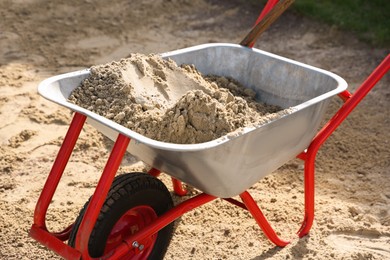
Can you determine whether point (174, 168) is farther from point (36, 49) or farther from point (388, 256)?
point (36, 49)

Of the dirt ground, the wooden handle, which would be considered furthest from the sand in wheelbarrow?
the dirt ground

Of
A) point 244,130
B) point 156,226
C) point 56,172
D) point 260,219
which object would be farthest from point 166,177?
point 244,130

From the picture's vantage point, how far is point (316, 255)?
8.87ft

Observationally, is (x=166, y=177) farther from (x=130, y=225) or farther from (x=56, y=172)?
(x=56, y=172)

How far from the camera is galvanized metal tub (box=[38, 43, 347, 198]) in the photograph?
80.1 inches

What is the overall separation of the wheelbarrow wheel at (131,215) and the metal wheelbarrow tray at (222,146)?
0.03 meters

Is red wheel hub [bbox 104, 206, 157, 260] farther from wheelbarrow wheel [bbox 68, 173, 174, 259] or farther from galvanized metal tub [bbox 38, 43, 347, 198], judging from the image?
galvanized metal tub [bbox 38, 43, 347, 198]

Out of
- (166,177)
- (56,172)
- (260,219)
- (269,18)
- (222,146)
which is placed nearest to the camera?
(222,146)

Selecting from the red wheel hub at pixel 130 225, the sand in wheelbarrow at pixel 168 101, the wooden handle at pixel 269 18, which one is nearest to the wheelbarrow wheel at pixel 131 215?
the red wheel hub at pixel 130 225

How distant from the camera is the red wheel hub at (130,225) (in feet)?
7.84

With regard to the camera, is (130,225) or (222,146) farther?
(130,225)

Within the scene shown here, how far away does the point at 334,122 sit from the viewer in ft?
8.44

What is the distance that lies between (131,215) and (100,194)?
37 cm

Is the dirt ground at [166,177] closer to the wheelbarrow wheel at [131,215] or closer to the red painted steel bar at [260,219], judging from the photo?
the red painted steel bar at [260,219]
